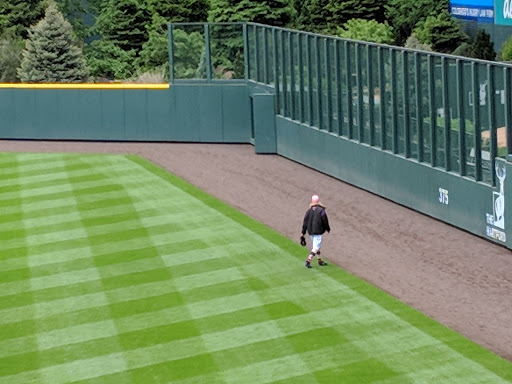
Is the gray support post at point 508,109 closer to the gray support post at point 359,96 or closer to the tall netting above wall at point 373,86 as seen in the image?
the tall netting above wall at point 373,86

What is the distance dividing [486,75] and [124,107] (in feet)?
54.2

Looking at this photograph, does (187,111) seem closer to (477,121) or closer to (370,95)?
(370,95)

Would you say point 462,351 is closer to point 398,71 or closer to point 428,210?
point 428,210

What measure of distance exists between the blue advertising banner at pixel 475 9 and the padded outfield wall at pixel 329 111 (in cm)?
707

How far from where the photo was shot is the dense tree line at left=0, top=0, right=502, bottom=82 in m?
50.1

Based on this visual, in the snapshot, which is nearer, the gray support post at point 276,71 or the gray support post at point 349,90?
the gray support post at point 349,90

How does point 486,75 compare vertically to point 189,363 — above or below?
above

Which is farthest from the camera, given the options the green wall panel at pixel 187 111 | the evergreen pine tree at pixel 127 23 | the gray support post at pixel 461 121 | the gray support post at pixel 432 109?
the evergreen pine tree at pixel 127 23

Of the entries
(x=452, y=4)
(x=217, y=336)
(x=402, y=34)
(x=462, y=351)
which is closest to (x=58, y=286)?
(x=217, y=336)

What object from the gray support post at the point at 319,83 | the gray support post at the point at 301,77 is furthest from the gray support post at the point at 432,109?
the gray support post at the point at 301,77

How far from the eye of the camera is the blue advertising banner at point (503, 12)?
40000mm

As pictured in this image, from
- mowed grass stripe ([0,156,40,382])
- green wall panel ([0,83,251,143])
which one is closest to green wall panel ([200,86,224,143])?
green wall panel ([0,83,251,143])

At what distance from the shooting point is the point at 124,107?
41281 mm

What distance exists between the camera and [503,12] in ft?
133
